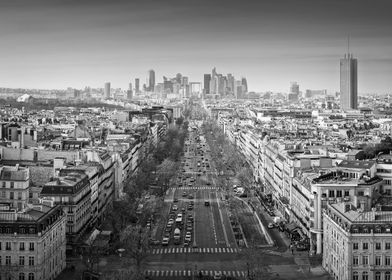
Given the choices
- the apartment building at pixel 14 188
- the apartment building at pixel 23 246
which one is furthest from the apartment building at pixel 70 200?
the apartment building at pixel 23 246

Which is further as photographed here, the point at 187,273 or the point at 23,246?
the point at 187,273

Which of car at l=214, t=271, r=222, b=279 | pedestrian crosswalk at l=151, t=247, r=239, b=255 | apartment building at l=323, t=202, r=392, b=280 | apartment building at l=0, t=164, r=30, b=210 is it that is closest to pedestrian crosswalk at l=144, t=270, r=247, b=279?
car at l=214, t=271, r=222, b=279

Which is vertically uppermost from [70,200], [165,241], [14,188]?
[14,188]

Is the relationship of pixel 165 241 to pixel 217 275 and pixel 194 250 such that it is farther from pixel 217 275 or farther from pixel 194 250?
pixel 217 275

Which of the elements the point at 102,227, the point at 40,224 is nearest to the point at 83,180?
the point at 102,227

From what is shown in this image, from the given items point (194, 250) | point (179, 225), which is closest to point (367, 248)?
point (194, 250)

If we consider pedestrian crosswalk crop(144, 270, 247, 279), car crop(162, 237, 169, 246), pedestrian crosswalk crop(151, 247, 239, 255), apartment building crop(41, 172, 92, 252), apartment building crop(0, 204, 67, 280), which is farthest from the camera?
car crop(162, 237, 169, 246)

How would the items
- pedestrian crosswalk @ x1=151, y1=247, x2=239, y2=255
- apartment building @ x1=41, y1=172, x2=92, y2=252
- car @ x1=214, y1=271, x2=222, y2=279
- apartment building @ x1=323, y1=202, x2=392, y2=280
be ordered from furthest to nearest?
pedestrian crosswalk @ x1=151, y1=247, x2=239, y2=255, apartment building @ x1=41, y1=172, x2=92, y2=252, car @ x1=214, y1=271, x2=222, y2=279, apartment building @ x1=323, y1=202, x2=392, y2=280

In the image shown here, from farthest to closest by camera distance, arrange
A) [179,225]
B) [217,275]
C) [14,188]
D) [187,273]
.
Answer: [179,225], [14,188], [187,273], [217,275]

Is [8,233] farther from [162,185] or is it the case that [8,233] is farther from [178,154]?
[178,154]

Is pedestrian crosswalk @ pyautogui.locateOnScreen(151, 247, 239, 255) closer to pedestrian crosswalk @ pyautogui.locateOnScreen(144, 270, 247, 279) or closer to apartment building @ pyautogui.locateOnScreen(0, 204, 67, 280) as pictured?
pedestrian crosswalk @ pyautogui.locateOnScreen(144, 270, 247, 279)

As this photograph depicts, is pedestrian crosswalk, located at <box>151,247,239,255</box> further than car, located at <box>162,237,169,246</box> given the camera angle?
No
